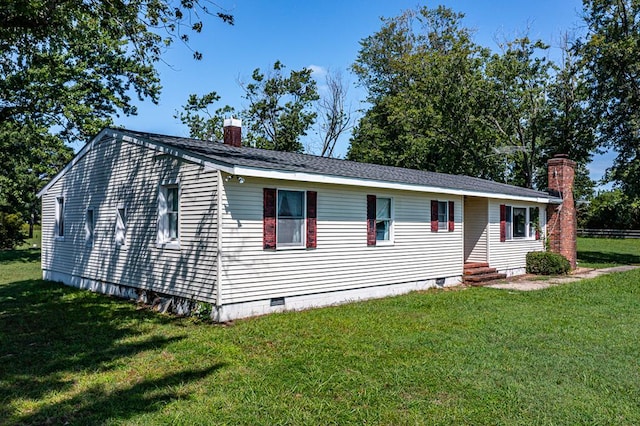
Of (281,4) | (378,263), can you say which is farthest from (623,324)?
(281,4)

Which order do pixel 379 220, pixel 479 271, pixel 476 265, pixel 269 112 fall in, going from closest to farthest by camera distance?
pixel 379 220, pixel 479 271, pixel 476 265, pixel 269 112

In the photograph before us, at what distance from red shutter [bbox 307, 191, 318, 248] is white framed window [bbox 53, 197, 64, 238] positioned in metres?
8.76

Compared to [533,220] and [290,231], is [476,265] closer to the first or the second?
[533,220]

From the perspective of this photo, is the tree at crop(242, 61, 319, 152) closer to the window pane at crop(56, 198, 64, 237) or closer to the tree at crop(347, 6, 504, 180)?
the tree at crop(347, 6, 504, 180)

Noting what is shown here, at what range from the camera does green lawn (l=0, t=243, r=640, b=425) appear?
4.50 metres

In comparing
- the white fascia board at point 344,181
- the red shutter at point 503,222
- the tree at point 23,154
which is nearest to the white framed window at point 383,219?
the white fascia board at point 344,181

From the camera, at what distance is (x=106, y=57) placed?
21.3 metres

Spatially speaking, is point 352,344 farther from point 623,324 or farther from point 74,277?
point 74,277

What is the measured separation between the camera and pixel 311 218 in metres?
9.81

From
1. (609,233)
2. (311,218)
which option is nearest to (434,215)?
(311,218)

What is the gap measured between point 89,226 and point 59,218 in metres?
2.32

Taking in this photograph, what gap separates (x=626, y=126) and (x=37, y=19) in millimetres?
23804

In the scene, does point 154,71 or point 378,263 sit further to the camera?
point 154,71

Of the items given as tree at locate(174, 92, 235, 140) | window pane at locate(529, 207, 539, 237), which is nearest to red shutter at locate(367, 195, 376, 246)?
window pane at locate(529, 207, 539, 237)
